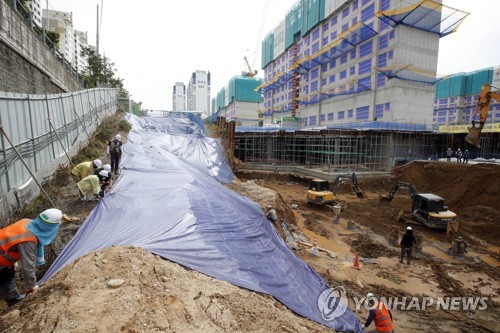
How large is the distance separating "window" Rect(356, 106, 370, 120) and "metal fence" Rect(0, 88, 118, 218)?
31.3 meters

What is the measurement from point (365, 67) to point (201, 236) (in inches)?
1380

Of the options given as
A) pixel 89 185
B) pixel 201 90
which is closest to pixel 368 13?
pixel 89 185

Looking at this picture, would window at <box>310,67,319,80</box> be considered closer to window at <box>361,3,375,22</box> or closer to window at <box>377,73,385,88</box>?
window at <box>361,3,375,22</box>

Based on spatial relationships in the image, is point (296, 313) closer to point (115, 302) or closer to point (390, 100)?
point (115, 302)

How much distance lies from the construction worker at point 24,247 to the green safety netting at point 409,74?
32.5m

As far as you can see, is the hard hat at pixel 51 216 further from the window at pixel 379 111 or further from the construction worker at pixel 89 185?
the window at pixel 379 111

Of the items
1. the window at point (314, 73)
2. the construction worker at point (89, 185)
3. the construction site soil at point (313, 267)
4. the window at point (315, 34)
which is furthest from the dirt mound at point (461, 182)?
the window at point (315, 34)

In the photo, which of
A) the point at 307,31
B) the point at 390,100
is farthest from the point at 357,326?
the point at 307,31

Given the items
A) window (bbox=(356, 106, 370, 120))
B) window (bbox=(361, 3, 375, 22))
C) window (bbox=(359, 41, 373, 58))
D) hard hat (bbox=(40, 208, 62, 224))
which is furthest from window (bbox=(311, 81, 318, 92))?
hard hat (bbox=(40, 208, 62, 224))

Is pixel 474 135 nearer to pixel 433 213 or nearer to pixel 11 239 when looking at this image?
pixel 433 213

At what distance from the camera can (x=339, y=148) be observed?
81.3 feet

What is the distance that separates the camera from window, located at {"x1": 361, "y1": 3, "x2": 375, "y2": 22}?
31859 millimetres

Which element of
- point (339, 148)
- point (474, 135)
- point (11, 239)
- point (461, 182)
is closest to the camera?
point (11, 239)

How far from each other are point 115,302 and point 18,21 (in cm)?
1131
